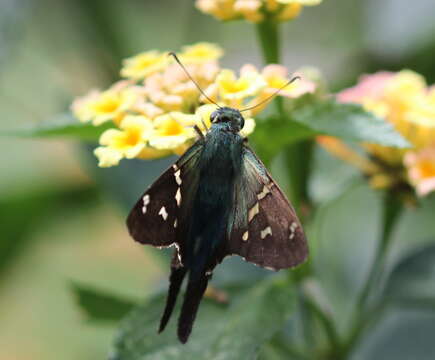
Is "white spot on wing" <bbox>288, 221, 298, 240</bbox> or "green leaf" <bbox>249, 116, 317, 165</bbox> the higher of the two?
"green leaf" <bbox>249, 116, 317, 165</bbox>

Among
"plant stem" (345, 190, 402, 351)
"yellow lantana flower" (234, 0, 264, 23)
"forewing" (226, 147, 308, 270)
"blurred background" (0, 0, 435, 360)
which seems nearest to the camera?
"forewing" (226, 147, 308, 270)

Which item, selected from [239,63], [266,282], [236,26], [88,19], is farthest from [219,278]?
[236,26]

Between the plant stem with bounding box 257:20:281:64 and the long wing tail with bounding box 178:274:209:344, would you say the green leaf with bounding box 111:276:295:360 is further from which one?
the plant stem with bounding box 257:20:281:64

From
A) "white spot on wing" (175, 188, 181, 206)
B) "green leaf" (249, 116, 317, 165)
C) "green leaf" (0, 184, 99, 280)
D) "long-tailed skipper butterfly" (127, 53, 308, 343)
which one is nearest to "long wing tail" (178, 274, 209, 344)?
"long-tailed skipper butterfly" (127, 53, 308, 343)

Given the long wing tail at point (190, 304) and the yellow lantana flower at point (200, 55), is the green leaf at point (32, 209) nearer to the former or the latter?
the yellow lantana flower at point (200, 55)

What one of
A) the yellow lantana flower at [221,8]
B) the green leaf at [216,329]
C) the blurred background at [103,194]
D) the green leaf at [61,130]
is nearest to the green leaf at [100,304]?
the blurred background at [103,194]
